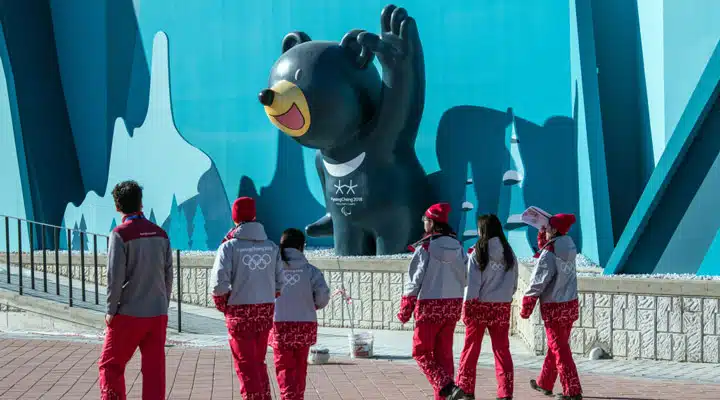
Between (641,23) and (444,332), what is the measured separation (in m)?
5.92

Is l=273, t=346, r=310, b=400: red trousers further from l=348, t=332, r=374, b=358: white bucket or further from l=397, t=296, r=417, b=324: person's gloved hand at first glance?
l=348, t=332, r=374, b=358: white bucket

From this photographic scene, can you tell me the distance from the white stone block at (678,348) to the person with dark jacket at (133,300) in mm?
4887

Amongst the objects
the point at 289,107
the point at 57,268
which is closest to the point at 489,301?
the point at 289,107

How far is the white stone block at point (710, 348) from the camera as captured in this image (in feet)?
29.6

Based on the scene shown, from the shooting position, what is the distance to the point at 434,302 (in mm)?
6984

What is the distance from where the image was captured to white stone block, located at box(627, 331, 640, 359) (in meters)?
9.38

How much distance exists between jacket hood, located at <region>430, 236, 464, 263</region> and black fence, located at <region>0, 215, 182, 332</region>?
466 centimetres

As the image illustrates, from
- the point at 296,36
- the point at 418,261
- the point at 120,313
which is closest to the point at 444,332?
the point at 418,261

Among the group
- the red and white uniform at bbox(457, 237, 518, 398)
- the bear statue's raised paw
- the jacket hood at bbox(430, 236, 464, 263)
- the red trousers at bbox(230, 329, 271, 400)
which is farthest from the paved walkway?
the bear statue's raised paw

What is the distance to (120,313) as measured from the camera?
612cm

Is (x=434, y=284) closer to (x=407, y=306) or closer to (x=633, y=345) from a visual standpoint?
(x=407, y=306)

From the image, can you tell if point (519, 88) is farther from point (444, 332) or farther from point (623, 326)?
point (444, 332)

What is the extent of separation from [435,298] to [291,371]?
44.1 inches

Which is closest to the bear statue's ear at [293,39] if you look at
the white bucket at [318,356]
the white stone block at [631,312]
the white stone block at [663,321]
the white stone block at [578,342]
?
the white bucket at [318,356]
